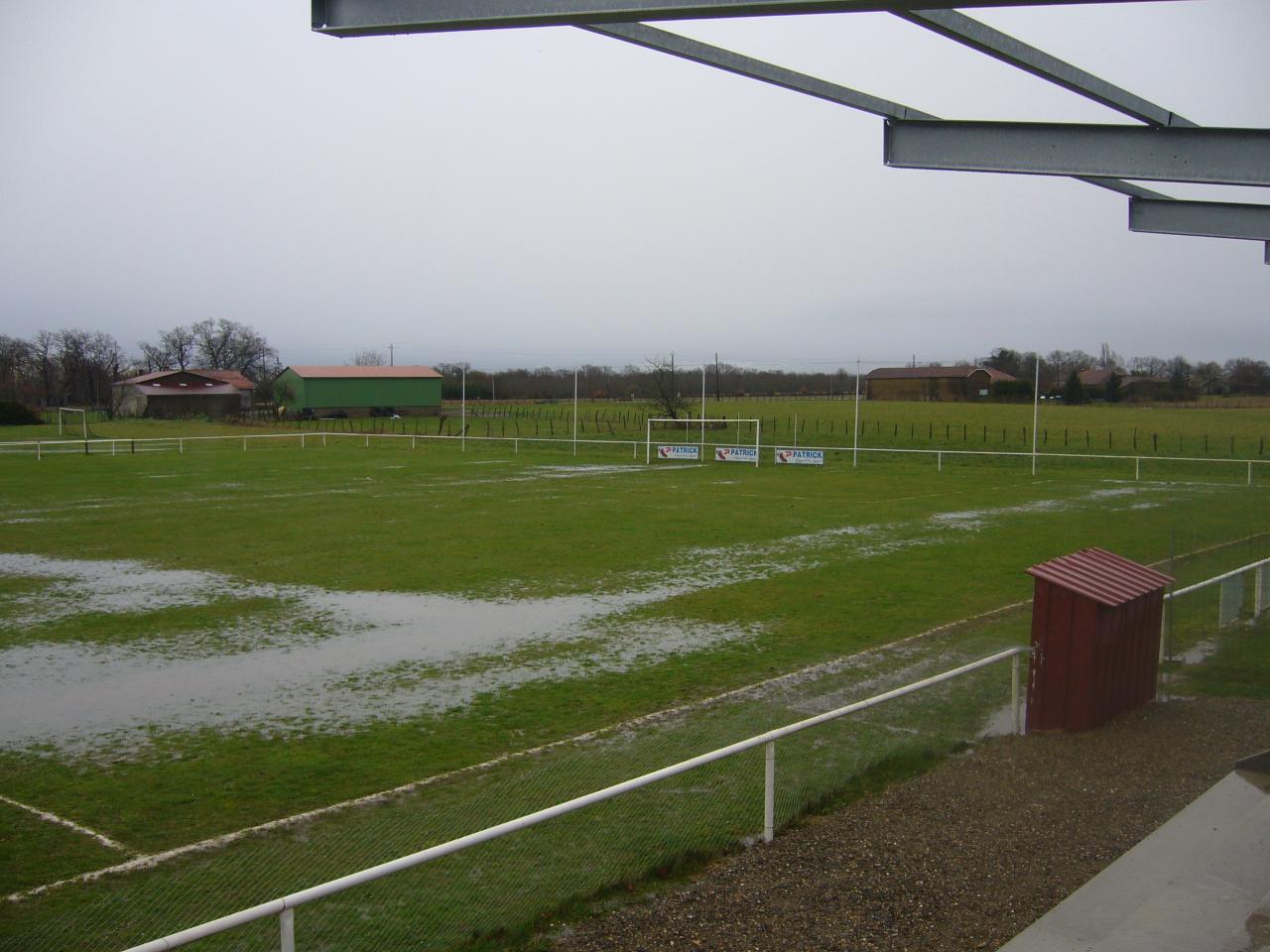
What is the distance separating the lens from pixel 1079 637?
8086 millimetres

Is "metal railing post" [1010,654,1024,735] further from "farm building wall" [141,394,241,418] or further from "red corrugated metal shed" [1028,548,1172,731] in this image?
"farm building wall" [141,394,241,418]

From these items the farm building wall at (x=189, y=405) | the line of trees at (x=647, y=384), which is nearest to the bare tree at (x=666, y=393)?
the line of trees at (x=647, y=384)

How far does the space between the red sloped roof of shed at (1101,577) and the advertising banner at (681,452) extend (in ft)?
105

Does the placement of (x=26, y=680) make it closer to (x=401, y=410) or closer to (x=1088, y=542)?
(x=1088, y=542)

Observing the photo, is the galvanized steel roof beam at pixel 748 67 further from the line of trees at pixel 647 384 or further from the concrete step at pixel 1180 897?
the line of trees at pixel 647 384

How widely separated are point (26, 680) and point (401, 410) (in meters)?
68.3

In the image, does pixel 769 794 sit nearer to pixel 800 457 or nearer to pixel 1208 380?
pixel 800 457

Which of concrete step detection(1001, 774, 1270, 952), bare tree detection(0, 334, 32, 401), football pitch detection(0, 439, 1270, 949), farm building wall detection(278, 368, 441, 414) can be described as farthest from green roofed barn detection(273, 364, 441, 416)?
concrete step detection(1001, 774, 1270, 952)

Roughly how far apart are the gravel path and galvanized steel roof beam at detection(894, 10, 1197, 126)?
4.35m

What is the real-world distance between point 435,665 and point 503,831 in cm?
660

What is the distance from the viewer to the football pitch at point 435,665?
238 inches

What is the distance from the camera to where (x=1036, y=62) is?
6.55m

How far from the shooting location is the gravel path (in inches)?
204

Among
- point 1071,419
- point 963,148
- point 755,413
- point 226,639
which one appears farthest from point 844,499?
point 755,413
